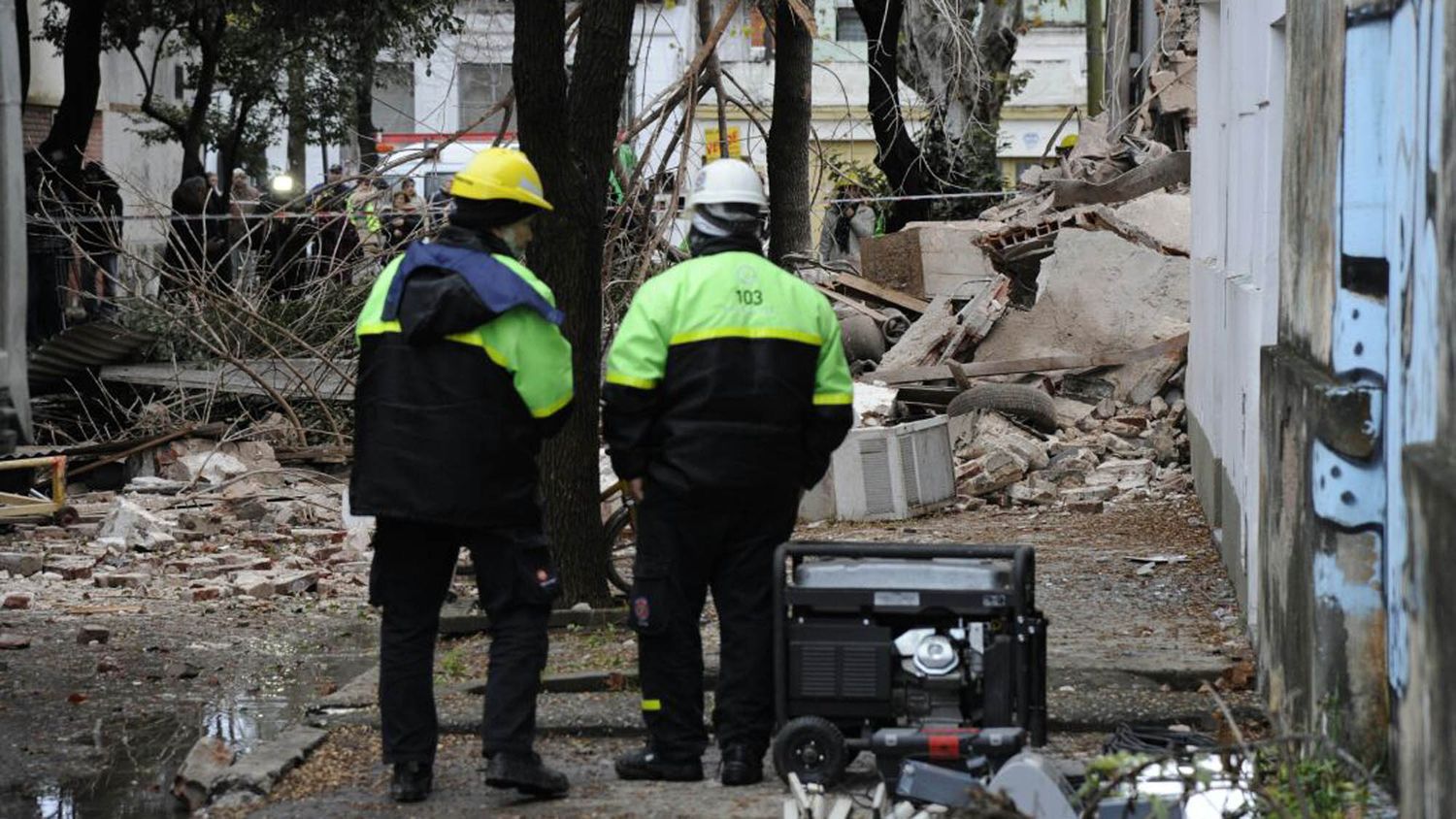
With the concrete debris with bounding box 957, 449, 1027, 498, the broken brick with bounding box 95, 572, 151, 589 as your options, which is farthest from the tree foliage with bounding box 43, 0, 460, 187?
the broken brick with bounding box 95, 572, 151, 589

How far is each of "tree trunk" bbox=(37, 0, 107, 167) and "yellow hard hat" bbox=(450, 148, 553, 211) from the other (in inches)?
592

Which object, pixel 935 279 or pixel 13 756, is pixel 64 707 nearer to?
pixel 13 756

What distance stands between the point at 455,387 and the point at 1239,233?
4601 millimetres

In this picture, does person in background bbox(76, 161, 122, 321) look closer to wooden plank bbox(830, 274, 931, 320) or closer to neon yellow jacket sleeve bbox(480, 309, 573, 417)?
wooden plank bbox(830, 274, 931, 320)

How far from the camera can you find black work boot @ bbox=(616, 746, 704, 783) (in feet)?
20.2

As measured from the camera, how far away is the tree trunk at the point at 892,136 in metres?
20.9

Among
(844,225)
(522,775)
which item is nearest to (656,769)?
(522,775)

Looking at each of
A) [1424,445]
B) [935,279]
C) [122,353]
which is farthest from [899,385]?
[1424,445]

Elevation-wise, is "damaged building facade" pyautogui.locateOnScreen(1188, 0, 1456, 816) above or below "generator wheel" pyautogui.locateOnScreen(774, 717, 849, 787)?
above

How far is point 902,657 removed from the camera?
5.78 meters

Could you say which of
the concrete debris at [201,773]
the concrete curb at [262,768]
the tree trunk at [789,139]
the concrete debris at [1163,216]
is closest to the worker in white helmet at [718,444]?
the concrete curb at [262,768]

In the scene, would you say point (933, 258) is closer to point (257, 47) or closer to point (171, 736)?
point (257, 47)

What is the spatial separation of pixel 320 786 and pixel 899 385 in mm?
9545

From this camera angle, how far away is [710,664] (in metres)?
7.58
